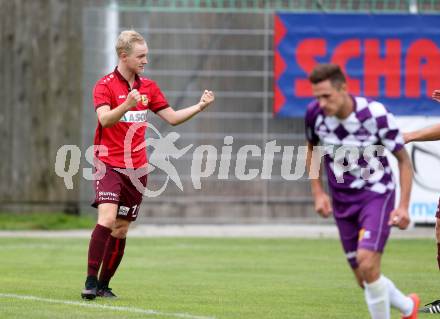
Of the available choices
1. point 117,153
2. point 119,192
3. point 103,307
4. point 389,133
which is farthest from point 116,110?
point 389,133

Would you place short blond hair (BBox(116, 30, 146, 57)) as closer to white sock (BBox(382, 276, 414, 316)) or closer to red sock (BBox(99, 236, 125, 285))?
red sock (BBox(99, 236, 125, 285))

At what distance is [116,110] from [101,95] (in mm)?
479

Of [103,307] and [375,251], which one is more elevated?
[375,251]

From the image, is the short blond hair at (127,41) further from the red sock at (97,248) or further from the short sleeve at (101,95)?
the red sock at (97,248)

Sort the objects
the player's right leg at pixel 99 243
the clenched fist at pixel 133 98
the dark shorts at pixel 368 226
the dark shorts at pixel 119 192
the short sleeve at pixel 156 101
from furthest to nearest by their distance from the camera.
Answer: the short sleeve at pixel 156 101, the dark shorts at pixel 119 192, the player's right leg at pixel 99 243, the clenched fist at pixel 133 98, the dark shorts at pixel 368 226

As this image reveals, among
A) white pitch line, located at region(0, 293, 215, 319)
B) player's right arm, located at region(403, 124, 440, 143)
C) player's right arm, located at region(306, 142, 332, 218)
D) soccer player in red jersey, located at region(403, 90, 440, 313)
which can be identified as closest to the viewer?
player's right arm, located at region(306, 142, 332, 218)

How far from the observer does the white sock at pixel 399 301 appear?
7430 millimetres

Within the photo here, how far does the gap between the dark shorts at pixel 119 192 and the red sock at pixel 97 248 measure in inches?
9.3

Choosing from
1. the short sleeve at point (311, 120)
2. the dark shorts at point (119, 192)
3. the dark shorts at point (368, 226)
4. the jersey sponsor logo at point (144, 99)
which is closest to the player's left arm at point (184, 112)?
the jersey sponsor logo at point (144, 99)

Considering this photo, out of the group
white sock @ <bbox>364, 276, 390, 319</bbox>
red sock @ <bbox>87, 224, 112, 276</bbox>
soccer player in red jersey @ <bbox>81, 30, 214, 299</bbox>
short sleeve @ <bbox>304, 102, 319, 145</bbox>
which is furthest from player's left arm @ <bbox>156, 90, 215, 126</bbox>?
white sock @ <bbox>364, 276, 390, 319</bbox>

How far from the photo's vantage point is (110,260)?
984 cm

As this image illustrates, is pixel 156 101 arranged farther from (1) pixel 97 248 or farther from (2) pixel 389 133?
(2) pixel 389 133

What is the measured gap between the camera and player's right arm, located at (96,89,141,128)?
29.4ft

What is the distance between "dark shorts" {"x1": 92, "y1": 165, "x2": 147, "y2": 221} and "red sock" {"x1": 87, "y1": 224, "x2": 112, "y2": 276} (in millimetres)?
235
